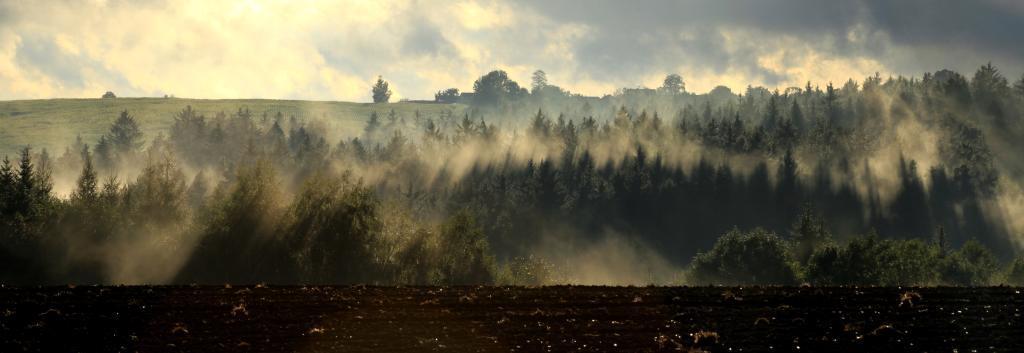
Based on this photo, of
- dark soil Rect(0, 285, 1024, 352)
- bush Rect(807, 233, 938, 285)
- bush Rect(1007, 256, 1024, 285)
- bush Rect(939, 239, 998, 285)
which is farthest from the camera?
bush Rect(1007, 256, 1024, 285)

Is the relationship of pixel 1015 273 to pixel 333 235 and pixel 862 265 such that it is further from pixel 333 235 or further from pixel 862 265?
pixel 333 235

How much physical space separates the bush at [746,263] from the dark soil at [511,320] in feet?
394

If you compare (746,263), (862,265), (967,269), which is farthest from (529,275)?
(967,269)

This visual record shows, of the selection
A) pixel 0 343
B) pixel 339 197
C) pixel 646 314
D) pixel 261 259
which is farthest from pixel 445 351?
pixel 339 197

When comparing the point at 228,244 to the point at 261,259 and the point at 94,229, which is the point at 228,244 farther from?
the point at 94,229

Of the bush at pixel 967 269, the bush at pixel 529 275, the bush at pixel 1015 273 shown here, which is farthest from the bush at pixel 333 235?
the bush at pixel 1015 273

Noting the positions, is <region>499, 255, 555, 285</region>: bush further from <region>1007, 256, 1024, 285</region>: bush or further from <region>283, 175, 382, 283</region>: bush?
<region>1007, 256, 1024, 285</region>: bush

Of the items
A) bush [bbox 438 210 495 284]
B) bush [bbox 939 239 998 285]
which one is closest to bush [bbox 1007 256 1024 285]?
bush [bbox 939 239 998 285]

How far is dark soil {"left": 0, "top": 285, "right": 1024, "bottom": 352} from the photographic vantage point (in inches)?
1409

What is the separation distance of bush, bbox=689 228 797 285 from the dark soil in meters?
120

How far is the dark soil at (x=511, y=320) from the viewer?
3578cm

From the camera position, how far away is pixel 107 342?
3619 cm

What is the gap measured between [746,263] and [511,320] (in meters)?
137

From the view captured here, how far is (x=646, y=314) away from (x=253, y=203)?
260 feet
